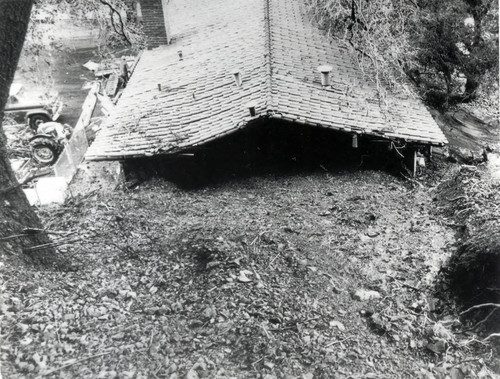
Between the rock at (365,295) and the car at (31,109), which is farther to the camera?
the car at (31,109)

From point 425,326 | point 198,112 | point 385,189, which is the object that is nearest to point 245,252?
point 425,326

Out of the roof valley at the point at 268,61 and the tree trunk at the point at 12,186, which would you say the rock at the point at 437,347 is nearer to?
the tree trunk at the point at 12,186

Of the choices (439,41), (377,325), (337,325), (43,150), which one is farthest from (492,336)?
(43,150)

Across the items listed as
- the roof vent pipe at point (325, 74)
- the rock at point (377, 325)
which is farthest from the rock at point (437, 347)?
the roof vent pipe at point (325, 74)

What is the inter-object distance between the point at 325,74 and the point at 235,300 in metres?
7.39

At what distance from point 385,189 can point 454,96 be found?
7.55 m

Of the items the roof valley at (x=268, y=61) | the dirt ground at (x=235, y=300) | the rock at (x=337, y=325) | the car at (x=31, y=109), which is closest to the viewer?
the dirt ground at (x=235, y=300)

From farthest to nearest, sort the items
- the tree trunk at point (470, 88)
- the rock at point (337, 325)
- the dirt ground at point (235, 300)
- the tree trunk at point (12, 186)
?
the tree trunk at point (470, 88) < the rock at point (337, 325) < the tree trunk at point (12, 186) < the dirt ground at point (235, 300)

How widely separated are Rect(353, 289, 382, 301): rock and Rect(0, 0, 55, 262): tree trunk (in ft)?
14.0

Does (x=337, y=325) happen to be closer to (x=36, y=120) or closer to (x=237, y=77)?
(x=237, y=77)

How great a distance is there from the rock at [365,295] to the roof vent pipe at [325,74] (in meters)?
6.36

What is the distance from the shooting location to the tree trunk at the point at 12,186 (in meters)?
5.07

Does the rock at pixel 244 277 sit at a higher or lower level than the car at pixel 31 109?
higher

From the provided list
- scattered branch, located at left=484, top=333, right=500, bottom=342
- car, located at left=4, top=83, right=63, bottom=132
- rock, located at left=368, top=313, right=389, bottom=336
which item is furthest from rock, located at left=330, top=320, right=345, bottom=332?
car, located at left=4, top=83, right=63, bottom=132
